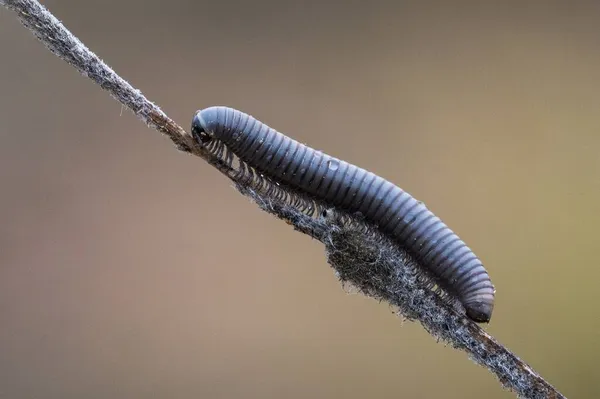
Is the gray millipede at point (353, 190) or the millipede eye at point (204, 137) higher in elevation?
the gray millipede at point (353, 190)

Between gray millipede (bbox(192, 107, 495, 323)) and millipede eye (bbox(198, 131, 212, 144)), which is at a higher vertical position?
gray millipede (bbox(192, 107, 495, 323))

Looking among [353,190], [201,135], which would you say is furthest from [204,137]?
[353,190]

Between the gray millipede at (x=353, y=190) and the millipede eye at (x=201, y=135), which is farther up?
the gray millipede at (x=353, y=190)

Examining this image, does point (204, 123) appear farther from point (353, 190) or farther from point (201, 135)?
point (353, 190)

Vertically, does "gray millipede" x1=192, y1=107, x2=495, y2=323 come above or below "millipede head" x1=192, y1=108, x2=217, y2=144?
above

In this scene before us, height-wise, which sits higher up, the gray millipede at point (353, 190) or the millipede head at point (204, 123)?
the gray millipede at point (353, 190)

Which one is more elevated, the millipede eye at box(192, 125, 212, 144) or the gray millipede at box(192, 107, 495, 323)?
the gray millipede at box(192, 107, 495, 323)

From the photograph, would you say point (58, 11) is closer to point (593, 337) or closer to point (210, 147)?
point (210, 147)

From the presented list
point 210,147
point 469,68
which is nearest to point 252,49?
point 469,68
